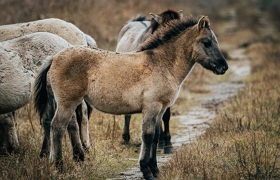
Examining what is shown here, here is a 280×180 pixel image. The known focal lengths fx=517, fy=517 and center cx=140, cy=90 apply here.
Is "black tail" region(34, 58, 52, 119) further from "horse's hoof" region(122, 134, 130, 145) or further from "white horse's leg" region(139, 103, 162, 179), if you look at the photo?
"horse's hoof" region(122, 134, 130, 145)

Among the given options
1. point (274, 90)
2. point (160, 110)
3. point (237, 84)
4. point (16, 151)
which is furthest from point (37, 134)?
point (237, 84)

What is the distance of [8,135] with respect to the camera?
7.95 meters

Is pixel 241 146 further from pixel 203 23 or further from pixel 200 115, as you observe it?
pixel 200 115

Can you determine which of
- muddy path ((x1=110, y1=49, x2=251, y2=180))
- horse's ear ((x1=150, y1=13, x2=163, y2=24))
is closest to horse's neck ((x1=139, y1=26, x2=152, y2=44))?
horse's ear ((x1=150, y1=13, x2=163, y2=24))

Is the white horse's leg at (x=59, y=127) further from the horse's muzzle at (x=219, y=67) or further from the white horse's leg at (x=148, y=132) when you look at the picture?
the horse's muzzle at (x=219, y=67)

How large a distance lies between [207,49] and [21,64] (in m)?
2.57

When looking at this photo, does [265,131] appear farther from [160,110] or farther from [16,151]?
[16,151]

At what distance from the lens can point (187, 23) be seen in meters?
7.23

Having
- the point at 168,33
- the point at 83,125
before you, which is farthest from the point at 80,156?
the point at 168,33

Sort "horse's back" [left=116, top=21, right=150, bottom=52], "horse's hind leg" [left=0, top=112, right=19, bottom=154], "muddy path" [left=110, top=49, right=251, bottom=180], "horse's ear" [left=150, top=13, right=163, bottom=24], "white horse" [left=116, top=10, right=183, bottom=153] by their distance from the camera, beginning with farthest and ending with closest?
1. "horse's back" [left=116, top=21, right=150, bottom=52]
2. "horse's ear" [left=150, top=13, right=163, bottom=24]
3. "white horse" [left=116, top=10, right=183, bottom=153]
4. "muddy path" [left=110, top=49, right=251, bottom=180]
5. "horse's hind leg" [left=0, top=112, right=19, bottom=154]

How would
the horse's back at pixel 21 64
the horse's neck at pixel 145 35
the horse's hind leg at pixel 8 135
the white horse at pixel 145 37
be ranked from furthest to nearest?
1. the horse's neck at pixel 145 35
2. the white horse at pixel 145 37
3. the horse's hind leg at pixel 8 135
4. the horse's back at pixel 21 64

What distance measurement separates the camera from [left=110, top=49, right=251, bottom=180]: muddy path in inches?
327

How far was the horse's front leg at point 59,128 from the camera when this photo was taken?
6.66 m

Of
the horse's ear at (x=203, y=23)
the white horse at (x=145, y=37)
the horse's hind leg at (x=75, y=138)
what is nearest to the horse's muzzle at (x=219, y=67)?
the horse's ear at (x=203, y=23)
